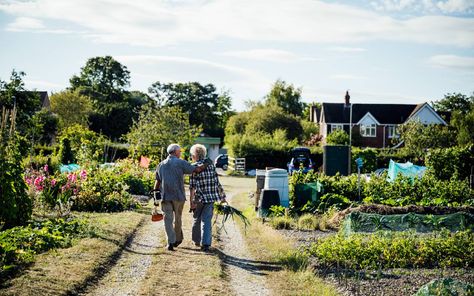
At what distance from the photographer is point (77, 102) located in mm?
62719

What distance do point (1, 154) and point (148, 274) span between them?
4.39 metres

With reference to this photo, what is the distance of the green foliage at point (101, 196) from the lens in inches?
610

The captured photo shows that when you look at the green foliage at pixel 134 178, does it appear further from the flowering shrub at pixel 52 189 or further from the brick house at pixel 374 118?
the brick house at pixel 374 118

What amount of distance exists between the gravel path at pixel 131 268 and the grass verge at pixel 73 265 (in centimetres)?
17

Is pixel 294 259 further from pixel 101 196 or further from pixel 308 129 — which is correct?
pixel 308 129

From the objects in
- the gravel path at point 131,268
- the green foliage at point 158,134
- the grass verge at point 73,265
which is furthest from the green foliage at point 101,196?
the green foliage at point 158,134

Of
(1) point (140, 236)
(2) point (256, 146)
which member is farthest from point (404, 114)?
(1) point (140, 236)

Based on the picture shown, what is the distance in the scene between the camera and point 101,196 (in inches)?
628

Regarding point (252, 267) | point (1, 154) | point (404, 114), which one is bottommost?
point (252, 267)

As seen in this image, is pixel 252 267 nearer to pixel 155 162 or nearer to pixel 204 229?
pixel 204 229

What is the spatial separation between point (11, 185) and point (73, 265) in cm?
330

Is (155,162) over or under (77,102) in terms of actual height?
under

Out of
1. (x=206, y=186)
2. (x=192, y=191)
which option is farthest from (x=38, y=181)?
(x=206, y=186)

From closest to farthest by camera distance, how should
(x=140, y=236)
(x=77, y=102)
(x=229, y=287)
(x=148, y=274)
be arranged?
1. (x=229, y=287)
2. (x=148, y=274)
3. (x=140, y=236)
4. (x=77, y=102)
